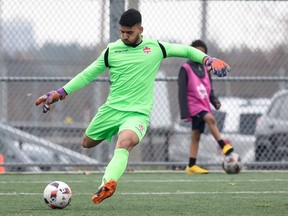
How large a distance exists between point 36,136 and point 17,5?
1958 millimetres

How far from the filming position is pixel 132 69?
8.52 meters

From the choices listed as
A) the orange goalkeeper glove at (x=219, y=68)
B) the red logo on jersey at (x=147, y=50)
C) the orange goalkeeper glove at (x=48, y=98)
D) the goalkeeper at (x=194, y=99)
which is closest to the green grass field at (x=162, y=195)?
the goalkeeper at (x=194, y=99)

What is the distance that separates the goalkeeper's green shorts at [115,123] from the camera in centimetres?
815

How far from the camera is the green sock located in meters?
7.52

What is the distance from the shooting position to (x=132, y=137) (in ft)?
26.1

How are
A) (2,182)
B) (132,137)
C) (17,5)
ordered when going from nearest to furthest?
(132,137) → (2,182) → (17,5)

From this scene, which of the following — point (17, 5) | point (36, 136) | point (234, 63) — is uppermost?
point (17, 5)

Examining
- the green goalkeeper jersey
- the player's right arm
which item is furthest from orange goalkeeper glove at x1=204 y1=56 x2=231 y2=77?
the player's right arm

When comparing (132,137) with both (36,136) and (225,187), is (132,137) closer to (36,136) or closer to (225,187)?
(225,187)

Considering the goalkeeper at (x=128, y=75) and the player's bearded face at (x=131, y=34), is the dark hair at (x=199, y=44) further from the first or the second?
the player's bearded face at (x=131, y=34)

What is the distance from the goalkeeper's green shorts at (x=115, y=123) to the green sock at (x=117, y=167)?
0.91 feet

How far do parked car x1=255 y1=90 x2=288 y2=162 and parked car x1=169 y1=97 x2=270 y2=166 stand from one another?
0.25 metres

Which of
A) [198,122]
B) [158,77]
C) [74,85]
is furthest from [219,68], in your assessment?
[158,77]

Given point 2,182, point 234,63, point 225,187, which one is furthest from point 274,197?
point 234,63
